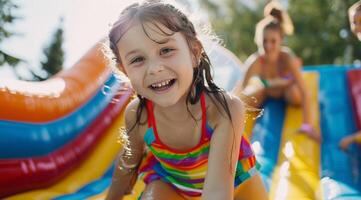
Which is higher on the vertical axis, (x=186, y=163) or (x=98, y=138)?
(x=186, y=163)

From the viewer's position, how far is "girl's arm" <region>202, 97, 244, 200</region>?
1.16m

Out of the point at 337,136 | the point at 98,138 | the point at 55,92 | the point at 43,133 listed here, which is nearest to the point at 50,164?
the point at 43,133

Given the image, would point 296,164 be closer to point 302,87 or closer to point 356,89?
point 302,87

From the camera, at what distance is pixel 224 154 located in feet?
3.89

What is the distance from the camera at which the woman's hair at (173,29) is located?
1.14 meters

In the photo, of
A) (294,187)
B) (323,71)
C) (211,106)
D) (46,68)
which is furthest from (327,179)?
(46,68)

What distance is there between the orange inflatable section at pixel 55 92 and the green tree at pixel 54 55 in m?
11.8

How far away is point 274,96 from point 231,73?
1.66ft

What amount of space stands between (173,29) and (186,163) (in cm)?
41

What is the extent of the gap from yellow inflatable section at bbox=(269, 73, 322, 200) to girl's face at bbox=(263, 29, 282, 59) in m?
0.36

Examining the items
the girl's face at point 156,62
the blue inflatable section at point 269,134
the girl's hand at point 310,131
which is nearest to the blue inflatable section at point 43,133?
the girl's face at point 156,62

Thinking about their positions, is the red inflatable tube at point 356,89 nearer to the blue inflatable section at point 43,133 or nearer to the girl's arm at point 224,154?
the blue inflatable section at point 43,133

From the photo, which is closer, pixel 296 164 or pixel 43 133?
pixel 43 133

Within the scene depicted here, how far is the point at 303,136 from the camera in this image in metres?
2.52
